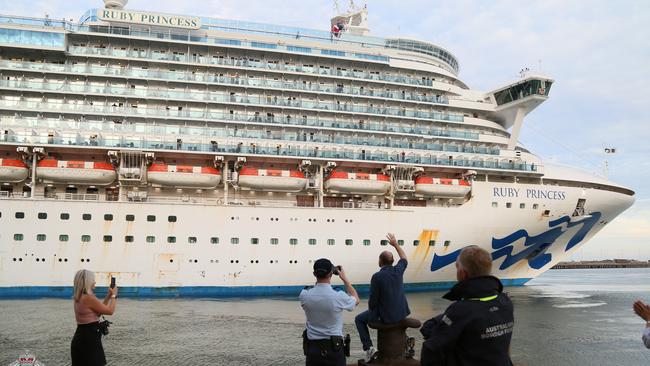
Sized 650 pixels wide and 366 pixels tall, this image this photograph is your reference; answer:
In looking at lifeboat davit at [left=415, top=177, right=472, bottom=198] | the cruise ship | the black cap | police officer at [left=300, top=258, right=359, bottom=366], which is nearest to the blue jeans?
police officer at [left=300, top=258, right=359, bottom=366]

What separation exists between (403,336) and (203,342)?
8357 millimetres

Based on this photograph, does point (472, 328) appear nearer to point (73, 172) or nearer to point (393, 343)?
point (393, 343)

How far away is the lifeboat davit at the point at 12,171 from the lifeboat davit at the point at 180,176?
16.8 feet

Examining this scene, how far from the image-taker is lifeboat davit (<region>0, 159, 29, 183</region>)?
23.0 m

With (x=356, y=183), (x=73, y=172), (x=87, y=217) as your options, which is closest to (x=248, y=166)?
(x=356, y=183)

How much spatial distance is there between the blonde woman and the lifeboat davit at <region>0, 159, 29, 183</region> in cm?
2090

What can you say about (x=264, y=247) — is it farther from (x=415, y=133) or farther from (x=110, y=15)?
(x=110, y=15)

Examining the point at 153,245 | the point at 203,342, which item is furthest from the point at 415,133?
the point at 203,342

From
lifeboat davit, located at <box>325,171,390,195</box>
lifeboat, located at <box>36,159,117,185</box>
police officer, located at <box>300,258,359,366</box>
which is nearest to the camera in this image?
police officer, located at <box>300,258,359,366</box>

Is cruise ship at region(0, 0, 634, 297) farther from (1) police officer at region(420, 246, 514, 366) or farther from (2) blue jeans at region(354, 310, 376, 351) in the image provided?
(1) police officer at region(420, 246, 514, 366)

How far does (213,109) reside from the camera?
2650cm

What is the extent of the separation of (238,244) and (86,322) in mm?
18707

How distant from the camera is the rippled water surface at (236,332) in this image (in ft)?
37.3

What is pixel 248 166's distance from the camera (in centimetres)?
2578
